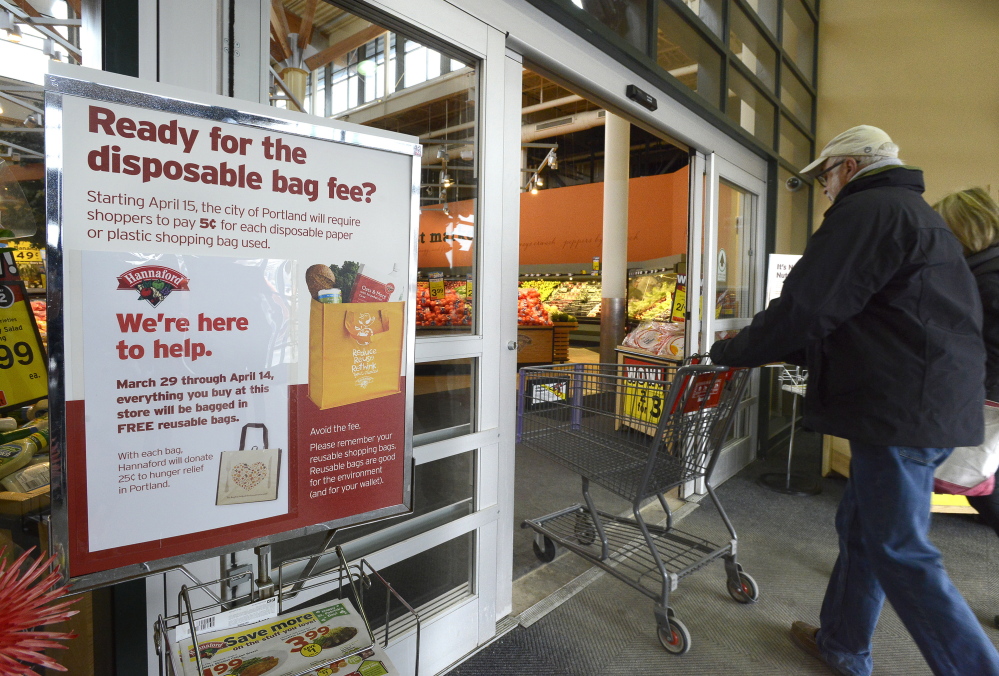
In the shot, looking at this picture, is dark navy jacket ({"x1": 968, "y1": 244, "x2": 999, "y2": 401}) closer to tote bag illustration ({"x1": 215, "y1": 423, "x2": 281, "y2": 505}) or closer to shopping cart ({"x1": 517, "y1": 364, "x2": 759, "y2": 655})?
shopping cart ({"x1": 517, "y1": 364, "x2": 759, "y2": 655})

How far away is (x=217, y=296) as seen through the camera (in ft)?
3.47

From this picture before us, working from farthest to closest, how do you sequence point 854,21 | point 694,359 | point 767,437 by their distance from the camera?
1. point 854,21
2. point 767,437
3. point 694,359

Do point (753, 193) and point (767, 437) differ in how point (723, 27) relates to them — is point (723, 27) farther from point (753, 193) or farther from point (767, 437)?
point (767, 437)

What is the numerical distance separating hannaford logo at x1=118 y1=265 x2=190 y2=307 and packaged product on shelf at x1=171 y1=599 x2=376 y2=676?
24.7 inches

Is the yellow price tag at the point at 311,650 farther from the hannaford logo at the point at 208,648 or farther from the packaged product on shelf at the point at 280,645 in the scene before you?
the hannaford logo at the point at 208,648

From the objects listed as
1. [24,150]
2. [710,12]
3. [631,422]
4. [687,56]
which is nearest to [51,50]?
[24,150]

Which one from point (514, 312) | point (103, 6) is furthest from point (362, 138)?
point (514, 312)

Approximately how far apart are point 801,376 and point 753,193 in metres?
1.43

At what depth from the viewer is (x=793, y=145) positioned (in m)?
5.18

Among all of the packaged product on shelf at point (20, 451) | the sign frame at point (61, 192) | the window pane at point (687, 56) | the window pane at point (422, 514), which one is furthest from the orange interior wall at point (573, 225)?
the window pane at point (687, 56)

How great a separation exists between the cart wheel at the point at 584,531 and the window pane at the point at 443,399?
110 centimetres

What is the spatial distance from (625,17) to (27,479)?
9.76 ft

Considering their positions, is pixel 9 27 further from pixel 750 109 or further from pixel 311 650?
pixel 750 109

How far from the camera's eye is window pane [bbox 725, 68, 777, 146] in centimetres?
402
